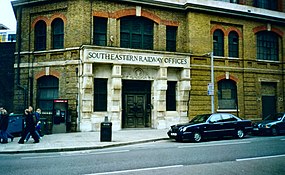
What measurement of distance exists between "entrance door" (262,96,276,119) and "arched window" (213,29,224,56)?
5618 mm

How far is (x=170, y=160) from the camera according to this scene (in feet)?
26.8

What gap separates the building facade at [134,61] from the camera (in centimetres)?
1730

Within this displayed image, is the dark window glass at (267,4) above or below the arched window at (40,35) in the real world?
above

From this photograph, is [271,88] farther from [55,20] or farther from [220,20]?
[55,20]

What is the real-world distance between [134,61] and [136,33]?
265 cm

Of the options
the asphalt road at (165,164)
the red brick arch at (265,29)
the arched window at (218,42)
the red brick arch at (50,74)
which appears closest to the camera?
the asphalt road at (165,164)

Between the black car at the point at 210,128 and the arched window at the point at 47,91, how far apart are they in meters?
8.78

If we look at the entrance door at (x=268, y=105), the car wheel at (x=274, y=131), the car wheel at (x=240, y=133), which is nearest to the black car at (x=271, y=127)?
the car wheel at (x=274, y=131)

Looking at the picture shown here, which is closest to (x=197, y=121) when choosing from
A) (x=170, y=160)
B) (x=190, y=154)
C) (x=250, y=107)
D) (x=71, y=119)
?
(x=190, y=154)

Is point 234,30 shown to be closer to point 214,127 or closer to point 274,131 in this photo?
point 274,131

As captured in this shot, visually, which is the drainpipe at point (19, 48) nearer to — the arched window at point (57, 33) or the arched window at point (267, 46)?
the arched window at point (57, 33)

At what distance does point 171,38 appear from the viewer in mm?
20438

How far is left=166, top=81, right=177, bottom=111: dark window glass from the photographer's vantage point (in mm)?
19594

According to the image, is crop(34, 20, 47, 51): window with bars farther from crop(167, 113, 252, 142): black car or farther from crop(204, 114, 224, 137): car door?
crop(204, 114, 224, 137): car door
